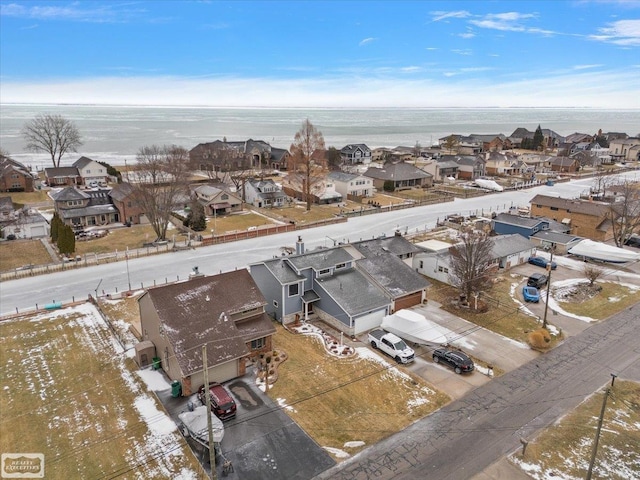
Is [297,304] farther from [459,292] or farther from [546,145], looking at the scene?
[546,145]

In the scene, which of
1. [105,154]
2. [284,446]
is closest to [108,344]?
[284,446]

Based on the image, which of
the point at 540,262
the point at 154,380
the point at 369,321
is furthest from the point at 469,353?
the point at 540,262

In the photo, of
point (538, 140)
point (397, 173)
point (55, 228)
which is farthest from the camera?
point (538, 140)

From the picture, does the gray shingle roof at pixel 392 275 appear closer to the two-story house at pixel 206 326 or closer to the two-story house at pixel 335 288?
the two-story house at pixel 335 288

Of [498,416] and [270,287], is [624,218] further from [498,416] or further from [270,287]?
[270,287]

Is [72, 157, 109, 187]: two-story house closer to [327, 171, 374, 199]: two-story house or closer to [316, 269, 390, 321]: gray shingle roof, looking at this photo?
[327, 171, 374, 199]: two-story house

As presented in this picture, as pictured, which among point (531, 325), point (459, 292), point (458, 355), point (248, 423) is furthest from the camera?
point (459, 292)
